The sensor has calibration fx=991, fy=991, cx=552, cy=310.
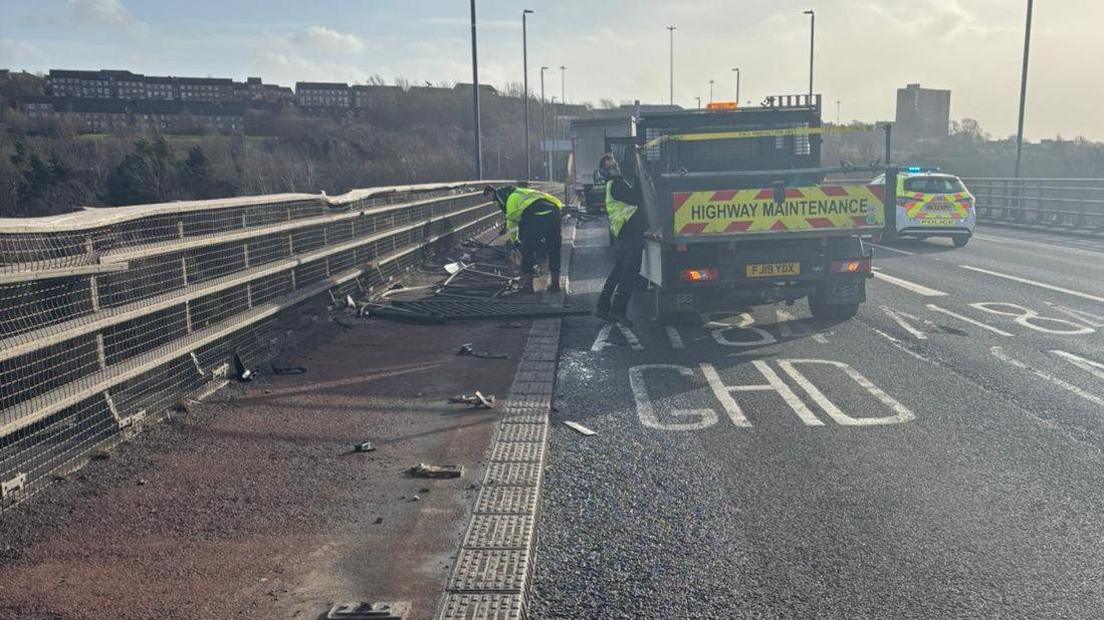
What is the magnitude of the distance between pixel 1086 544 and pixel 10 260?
5.41 metres

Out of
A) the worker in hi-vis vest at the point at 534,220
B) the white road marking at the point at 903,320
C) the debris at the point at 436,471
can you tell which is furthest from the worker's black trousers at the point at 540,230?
the debris at the point at 436,471

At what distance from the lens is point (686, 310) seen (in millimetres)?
11172

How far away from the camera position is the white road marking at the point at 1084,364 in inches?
325

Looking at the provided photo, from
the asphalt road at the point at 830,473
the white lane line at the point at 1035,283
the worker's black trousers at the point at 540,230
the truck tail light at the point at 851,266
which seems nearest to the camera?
the asphalt road at the point at 830,473

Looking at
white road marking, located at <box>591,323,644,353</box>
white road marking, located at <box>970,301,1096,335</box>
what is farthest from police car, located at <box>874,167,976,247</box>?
white road marking, located at <box>591,323,644,353</box>

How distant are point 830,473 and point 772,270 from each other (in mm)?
5562

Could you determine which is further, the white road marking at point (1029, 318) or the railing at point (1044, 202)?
the railing at point (1044, 202)

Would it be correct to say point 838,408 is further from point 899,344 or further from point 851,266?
point 851,266

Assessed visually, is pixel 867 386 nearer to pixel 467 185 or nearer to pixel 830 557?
pixel 830 557

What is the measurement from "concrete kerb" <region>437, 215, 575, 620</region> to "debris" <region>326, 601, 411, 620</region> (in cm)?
15

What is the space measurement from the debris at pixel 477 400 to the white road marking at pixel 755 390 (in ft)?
5.75

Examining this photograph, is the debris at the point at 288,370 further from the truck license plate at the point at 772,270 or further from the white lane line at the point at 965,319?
the white lane line at the point at 965,319

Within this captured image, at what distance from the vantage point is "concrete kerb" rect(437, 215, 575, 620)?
384cm

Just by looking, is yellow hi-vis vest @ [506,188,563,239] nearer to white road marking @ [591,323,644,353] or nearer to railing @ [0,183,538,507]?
white road marking @ [591,323,644,353]
